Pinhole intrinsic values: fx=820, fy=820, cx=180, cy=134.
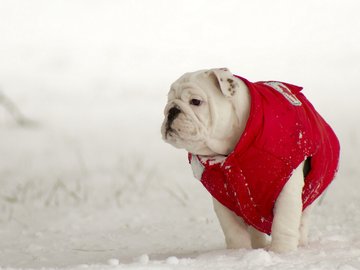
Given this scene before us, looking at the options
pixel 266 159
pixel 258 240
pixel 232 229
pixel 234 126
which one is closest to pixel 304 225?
pixel 258 240

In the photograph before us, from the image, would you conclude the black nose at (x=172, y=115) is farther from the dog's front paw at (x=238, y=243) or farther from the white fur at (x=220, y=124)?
the dog's front paw at (x=238, y=243)

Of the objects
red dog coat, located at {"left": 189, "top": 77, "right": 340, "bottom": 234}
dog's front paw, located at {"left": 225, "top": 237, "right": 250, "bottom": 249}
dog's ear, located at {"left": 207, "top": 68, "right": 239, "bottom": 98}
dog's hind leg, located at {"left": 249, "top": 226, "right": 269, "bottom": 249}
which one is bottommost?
dog's hind leg, located at {"left": 249, "top": 226, "right": 269, "bottom": 249}

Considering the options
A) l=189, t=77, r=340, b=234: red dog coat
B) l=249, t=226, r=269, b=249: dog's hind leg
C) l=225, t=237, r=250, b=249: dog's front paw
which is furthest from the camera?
l=249, t=226, r=269, b=249: dog's hind leg

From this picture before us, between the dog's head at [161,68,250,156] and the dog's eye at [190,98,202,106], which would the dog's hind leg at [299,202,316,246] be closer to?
the dog's head at [161,68,250,156]

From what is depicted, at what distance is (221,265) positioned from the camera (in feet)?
10.4

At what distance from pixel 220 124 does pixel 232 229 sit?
55 cm

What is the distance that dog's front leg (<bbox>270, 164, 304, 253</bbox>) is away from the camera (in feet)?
11.3

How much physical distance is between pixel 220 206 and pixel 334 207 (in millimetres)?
1620

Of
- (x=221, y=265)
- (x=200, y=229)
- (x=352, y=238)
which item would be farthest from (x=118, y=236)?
(x=221, y=265)

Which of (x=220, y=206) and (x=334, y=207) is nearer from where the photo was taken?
(x=220, y=206)

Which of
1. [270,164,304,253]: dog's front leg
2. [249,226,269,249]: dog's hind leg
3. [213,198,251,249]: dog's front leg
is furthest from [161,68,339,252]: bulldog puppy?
[249,226,269,249]: dog's hind leg

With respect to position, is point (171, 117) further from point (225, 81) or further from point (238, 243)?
point (238, 243)

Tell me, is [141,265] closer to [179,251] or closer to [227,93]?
[227,93]

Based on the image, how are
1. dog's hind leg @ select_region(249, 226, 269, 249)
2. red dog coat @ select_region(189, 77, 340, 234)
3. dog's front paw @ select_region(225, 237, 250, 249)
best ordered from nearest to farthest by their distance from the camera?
red dog coat @ select_region(189, 77, 340, 234) → dog's front paw @ select_region(225, 237, 250, 249) → dog's hind leg @ select_region(249, 226, 269, 249)
